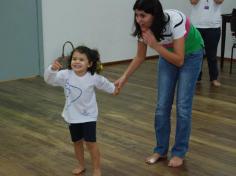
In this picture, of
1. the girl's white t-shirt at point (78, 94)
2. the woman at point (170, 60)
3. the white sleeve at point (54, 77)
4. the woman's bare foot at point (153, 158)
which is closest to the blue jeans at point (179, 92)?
the woman at point (170, 60)

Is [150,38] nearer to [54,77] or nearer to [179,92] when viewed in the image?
[179,92]

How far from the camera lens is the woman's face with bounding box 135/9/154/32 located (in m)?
2.23

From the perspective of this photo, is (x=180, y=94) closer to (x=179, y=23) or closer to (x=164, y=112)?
(x=164, y=112)

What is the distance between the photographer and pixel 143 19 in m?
2.24

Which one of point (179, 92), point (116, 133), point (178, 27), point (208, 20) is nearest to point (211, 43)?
point (208, 20)

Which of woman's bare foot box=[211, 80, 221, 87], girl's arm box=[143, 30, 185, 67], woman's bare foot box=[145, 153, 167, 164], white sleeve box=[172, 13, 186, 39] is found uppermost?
white sleeve box=[172, 13, 186, 39]

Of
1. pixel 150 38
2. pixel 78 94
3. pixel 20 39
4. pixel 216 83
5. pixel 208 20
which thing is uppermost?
pixel 150 38

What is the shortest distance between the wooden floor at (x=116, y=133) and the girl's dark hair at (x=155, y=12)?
2.87 feet

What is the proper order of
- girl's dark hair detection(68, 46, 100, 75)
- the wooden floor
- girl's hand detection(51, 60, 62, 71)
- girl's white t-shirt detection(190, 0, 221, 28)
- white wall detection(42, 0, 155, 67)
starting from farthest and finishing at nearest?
white wall detection(42, 0, 155, 67) < girl's white t-shirt detection(190, 0, 221, 28) < the wooden floor < girl's dark hair detection(68, 46, 100, 75) < girl's hand detection(51, 60, 62, 71)

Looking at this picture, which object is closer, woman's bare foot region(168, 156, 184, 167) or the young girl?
the young girl

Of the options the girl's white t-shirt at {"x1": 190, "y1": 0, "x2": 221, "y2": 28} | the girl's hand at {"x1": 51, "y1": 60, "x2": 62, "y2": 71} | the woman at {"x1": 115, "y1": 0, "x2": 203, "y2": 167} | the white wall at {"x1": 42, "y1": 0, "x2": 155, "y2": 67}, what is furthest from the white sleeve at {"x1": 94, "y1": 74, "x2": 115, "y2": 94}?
the white wall at {"x1": 42, "y1": 0, "x2": 155, "y2": 67}

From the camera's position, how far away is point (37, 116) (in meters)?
3.59

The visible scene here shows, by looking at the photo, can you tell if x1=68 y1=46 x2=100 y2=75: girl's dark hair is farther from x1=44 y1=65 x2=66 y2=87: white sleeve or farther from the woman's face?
the woman's face

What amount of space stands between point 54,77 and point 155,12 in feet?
2.13
